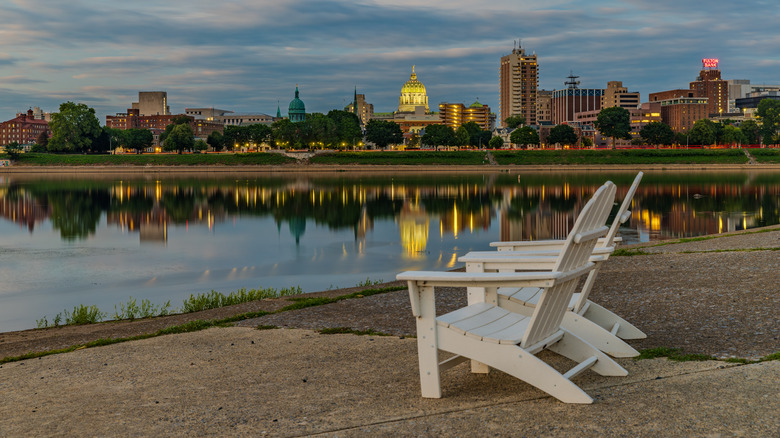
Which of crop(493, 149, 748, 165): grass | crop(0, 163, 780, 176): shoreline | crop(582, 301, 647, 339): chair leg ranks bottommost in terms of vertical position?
crop(582, 301, 647, 339): chair leg

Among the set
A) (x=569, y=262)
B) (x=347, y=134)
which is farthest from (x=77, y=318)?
(x=347, y=134)

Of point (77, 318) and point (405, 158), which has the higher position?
point (405, 158)

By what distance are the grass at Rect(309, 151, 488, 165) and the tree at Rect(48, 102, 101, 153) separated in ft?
184

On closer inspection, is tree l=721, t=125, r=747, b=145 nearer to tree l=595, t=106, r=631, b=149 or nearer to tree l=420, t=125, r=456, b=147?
tree l=595, t=106, r=631, b=149

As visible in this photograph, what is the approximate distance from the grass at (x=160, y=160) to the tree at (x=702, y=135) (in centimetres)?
9538

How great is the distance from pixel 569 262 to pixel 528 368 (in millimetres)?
935

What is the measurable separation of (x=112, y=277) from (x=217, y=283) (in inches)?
153

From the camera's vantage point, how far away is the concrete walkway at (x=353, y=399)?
5609mm

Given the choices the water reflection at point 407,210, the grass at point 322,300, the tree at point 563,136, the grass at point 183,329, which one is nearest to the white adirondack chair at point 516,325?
the grass at point 183,329

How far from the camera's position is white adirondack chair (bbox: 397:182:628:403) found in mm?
5930

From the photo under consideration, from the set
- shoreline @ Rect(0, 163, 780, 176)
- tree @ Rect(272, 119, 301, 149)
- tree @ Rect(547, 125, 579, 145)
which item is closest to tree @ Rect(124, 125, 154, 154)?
shoreline @ Rect(0, 163, 780, 176)

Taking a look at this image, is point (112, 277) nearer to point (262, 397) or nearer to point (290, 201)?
point (262, 397)

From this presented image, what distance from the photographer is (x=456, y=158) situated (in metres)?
141

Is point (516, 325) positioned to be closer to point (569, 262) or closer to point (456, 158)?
point (569, 262)
